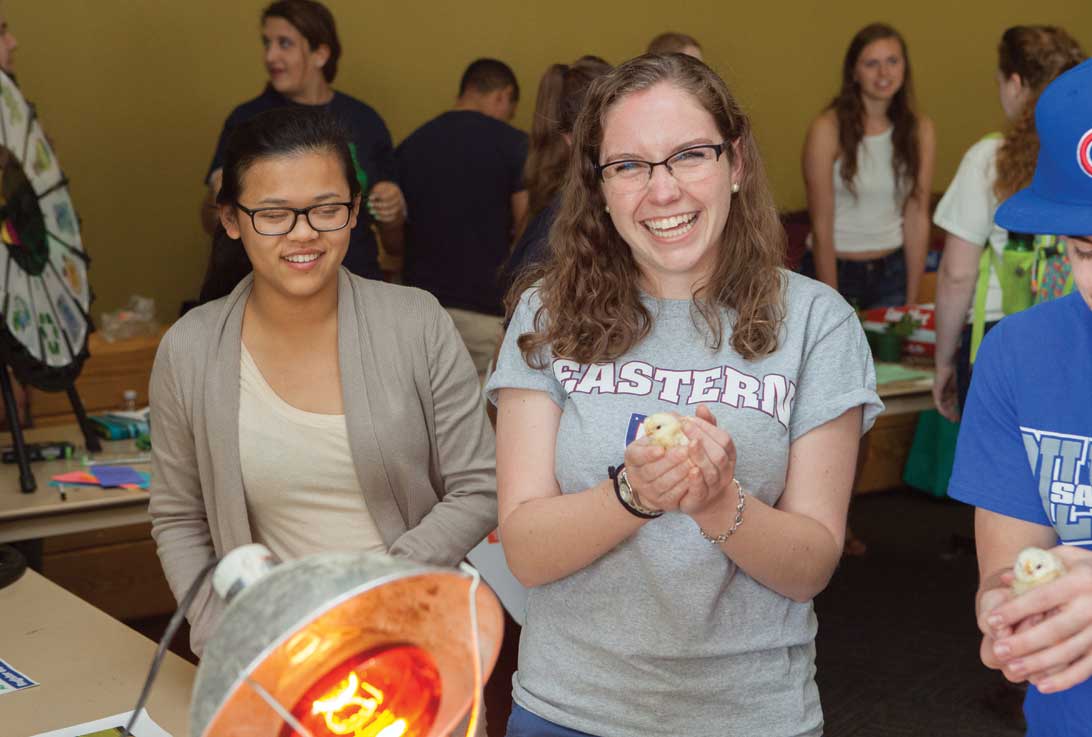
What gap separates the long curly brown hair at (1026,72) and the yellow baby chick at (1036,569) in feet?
7.69

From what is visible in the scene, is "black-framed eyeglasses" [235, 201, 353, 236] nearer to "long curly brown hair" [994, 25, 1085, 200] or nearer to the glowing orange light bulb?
the glowing orange light bulb

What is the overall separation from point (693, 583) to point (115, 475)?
199 cm

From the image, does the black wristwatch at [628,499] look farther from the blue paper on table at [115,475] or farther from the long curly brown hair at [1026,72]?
the long curly brown hair at [1026,72]

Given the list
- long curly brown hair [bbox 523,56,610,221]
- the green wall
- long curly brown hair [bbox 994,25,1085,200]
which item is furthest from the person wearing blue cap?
the green wall

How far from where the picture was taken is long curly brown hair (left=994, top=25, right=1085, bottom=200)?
3311mm

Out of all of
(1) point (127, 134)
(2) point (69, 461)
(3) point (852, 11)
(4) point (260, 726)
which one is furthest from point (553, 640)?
(3) point (852, 11)

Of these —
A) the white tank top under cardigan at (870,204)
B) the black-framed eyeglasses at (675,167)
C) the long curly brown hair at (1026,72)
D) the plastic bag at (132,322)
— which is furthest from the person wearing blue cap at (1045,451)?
the plastic bag at (132,322)

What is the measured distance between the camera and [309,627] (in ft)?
2.87

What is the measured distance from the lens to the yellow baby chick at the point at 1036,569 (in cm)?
116

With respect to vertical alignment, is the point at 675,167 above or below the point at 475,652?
above

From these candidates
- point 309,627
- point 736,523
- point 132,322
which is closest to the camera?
point 309,627

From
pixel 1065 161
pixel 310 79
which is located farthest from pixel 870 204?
pixel 1065 161

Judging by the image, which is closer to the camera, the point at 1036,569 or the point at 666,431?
the point at 1036,569

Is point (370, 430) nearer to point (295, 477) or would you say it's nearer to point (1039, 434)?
point (295, 477)
